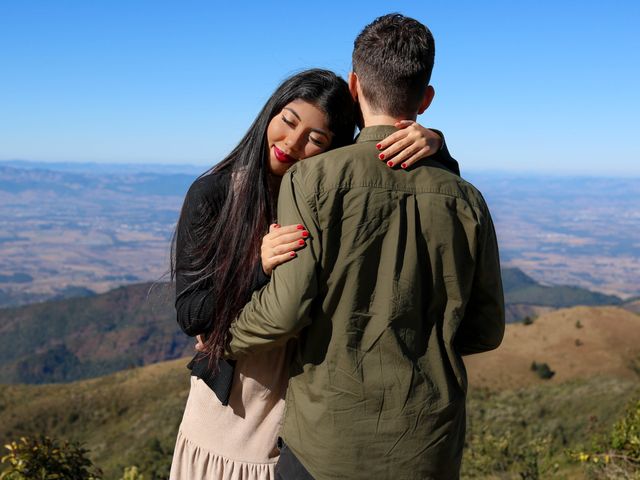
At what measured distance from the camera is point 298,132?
232 centimetres

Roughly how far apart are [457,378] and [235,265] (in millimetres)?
852

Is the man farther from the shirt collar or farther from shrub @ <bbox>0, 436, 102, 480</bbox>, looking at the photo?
shrub @ <bbox>0, 436, 102, 480</bbox>

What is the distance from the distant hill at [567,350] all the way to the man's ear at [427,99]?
31542 millimetres

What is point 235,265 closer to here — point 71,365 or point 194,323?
point 194,323

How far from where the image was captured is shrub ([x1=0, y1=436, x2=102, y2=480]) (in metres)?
4.52

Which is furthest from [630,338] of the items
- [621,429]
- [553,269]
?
[553,269]

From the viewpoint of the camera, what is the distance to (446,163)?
2.21 m

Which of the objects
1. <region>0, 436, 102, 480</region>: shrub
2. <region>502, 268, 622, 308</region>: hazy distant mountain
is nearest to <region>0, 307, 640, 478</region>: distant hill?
<region>0, 436, 102, 480</region>: shrub

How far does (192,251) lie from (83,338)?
82247 mm

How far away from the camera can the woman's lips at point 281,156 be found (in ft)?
7.77

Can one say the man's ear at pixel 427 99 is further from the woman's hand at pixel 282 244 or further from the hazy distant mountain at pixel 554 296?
the hazy distant mountain at pixel 554 296

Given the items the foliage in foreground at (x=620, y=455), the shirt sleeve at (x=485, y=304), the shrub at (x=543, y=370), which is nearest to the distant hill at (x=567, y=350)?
the shrub at (x=543, y=370)

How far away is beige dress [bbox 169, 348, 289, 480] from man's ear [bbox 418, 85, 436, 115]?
1053 millimetres

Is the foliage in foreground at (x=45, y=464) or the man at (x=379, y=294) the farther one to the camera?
the foliage in foreground at (x=45, y=464)
